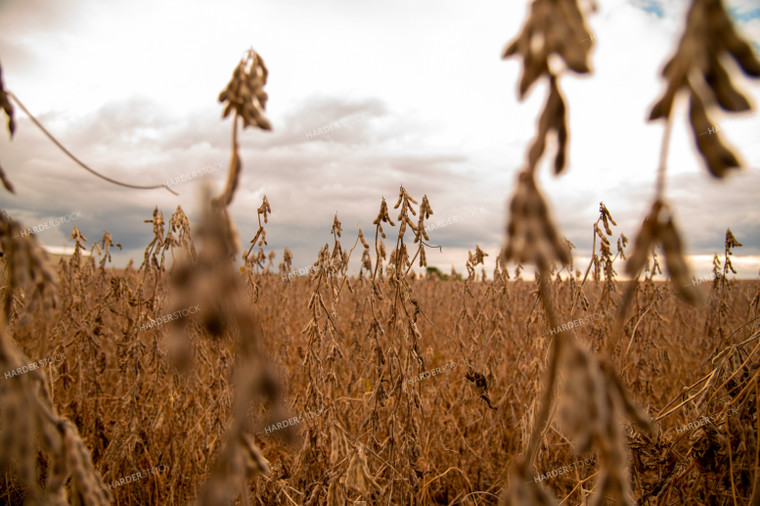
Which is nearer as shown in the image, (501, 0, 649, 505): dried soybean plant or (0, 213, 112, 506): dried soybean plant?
(501, 0, 649, 505): dried soybean plant

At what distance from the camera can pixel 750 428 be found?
169 centimetres

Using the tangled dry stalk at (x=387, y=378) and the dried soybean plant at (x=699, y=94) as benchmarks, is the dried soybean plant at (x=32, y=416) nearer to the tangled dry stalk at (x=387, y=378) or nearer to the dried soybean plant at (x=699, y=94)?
the tangled dry stalk at (x=387, y=378)

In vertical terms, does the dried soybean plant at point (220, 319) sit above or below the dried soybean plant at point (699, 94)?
below

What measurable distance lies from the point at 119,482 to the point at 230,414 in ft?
2.76

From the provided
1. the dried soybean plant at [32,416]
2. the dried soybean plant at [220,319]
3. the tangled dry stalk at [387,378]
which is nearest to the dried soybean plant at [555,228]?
the tangled dry stalk at [387,378]

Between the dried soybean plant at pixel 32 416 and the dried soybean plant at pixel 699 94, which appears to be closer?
the dried soybean plant at pixel 699 94

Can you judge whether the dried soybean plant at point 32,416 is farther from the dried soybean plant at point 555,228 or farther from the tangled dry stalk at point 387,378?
the dried soybean plant at point 555,228

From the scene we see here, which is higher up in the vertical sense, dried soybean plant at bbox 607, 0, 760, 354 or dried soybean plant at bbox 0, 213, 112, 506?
dried soybean plant at bbox 607, 0, 760, 354

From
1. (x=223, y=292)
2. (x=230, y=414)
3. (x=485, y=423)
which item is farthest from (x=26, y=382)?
(x=485, y=423)

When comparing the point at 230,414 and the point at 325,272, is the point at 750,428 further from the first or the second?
the point at 230,414

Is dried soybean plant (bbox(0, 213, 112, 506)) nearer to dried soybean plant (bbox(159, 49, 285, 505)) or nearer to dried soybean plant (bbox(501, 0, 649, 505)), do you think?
dried soybean plant (bbox(159, 49, 285, 505))

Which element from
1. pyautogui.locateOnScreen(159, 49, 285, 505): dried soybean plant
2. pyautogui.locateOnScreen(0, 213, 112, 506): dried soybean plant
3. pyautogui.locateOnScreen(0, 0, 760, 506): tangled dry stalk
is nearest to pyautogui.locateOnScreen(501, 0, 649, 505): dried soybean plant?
pyautogui.locateOnScreen(0, 0, 760, 506): tangled dry stalk

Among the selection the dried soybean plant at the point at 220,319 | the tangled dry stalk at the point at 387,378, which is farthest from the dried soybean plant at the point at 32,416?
the dried soybean plant at the point at 220,319

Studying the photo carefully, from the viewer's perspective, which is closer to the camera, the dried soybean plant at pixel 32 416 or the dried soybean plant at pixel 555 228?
the dried soybean plant at pixel 555 228
